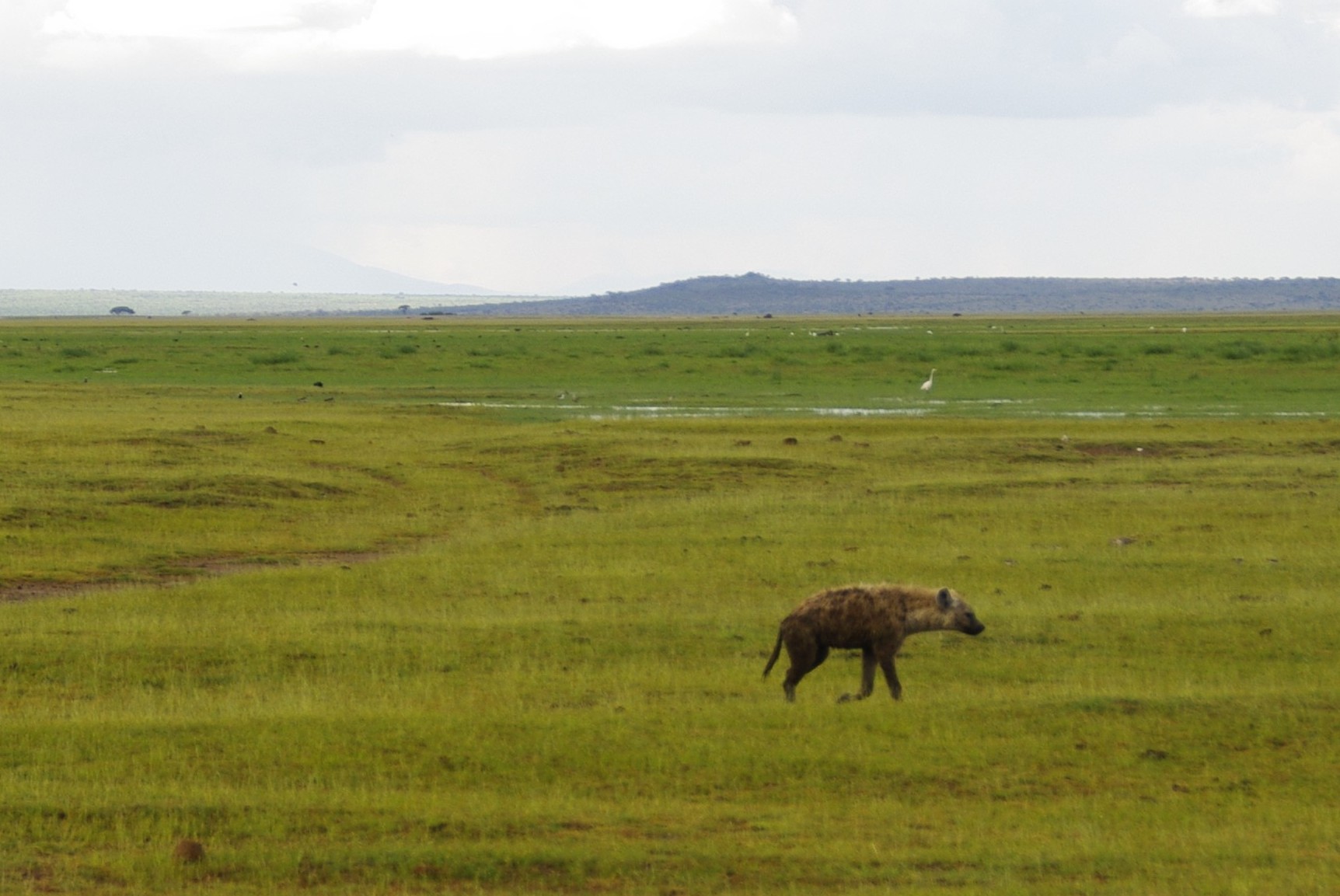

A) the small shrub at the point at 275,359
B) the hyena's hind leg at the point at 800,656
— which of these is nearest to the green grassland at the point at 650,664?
the hyena's hind leg at the point at 800,656

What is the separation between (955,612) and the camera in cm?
1258

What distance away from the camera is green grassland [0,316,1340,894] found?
9000 mm

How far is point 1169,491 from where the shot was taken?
81.9 feet

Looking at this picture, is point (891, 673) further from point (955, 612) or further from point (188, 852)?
point (188, 852)

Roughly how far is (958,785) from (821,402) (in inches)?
1384

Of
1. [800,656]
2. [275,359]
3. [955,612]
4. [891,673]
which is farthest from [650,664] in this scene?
[275,359]

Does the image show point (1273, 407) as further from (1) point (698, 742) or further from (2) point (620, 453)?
(1) point (698, 742)

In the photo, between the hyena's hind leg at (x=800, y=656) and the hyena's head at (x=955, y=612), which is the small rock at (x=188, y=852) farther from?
the hyena's head at (x=955, y=612)

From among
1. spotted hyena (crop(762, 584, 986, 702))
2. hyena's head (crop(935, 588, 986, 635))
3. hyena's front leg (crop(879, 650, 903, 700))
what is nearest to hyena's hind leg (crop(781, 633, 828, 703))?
spotted hyena (crop(762, 584, 986, 702))

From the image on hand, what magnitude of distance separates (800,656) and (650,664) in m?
2.18

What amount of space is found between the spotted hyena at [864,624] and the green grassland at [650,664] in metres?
→ 0.36

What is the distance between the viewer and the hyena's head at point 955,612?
12.5 m

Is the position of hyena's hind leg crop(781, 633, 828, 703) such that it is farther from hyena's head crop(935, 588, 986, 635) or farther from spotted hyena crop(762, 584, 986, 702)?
hyena's head crop(935, 588, 986, 635)

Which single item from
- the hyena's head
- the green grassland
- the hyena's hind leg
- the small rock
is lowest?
the green grassland
